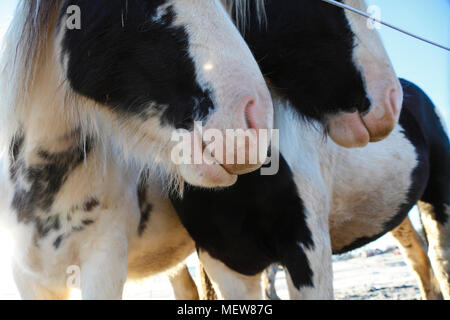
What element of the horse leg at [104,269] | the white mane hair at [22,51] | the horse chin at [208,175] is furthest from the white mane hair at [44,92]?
the horse leg at [104,269]

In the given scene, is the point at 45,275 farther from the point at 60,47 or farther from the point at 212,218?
the point at 60,47

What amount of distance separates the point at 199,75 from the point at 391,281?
5.44 m

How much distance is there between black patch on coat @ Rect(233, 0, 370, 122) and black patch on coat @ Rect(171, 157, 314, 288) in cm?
31

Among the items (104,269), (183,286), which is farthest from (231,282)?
(183,286)

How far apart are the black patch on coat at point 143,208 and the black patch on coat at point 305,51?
0.78 meters

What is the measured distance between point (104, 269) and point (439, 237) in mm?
2540

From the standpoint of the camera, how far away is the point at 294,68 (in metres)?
2.21

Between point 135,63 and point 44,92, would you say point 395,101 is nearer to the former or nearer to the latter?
point 135,63

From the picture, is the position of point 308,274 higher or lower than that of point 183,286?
higher

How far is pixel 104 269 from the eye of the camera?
2041mm

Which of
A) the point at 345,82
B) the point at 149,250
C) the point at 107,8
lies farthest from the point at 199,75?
the point at 149,250

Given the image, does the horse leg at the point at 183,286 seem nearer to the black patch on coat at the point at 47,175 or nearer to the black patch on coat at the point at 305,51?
the black patch on coat at the point at 47,175

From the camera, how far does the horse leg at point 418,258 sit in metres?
4.02
